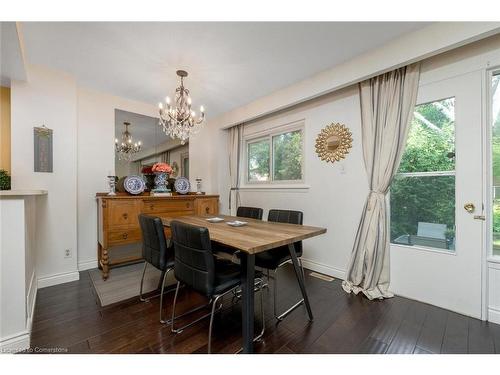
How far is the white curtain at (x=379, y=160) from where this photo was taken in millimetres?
2129

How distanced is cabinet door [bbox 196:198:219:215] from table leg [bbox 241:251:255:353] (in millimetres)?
2306

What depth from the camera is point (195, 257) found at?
4.57ft

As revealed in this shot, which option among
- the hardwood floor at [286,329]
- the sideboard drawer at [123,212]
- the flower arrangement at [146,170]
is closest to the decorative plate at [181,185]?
the flower arrangement at [146,170]

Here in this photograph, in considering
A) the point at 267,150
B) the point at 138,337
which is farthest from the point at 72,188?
the point at 267,150

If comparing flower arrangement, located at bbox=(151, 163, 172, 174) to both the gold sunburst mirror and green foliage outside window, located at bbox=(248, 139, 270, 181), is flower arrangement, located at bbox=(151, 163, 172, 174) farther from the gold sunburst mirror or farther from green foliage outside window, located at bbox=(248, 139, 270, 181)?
the gold sunburst mirror

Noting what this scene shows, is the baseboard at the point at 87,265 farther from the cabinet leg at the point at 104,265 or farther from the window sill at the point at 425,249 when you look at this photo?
the window sill at the point at 425,249

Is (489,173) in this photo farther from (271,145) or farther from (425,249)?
(271,145)

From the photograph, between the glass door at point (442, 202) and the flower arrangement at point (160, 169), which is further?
the flower arrangement at point (160, 169)

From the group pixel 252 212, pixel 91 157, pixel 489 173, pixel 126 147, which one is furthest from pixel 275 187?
pixel 91 157

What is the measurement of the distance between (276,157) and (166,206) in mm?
1918

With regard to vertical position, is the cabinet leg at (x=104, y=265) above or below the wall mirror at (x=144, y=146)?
below

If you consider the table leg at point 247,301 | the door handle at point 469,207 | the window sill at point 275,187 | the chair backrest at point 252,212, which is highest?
the window sill at point 275,187

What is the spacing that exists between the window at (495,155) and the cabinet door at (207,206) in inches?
132

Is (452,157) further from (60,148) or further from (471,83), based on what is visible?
(60,148)
